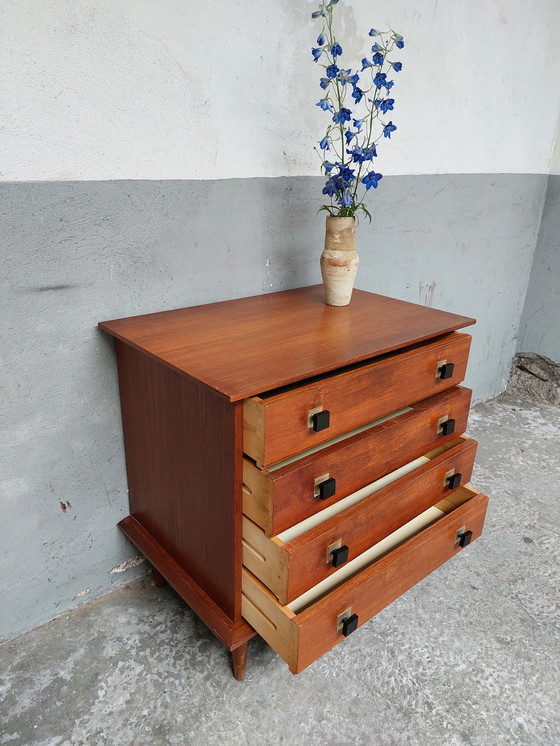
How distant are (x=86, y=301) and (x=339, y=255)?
0.66 m

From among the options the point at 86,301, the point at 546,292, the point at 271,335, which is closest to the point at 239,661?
the point at 271,335

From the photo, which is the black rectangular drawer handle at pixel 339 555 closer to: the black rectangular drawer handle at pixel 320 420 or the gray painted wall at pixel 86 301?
the black rectangular drawer handle at pixel 320 420

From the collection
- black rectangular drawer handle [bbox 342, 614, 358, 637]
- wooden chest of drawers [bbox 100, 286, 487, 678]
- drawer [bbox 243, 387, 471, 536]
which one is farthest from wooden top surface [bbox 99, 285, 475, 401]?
black rectangular drawer handle [bbox 342, 614, 358, 637]

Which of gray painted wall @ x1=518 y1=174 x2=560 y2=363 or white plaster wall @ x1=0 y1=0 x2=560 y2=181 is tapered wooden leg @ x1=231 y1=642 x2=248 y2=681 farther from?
gray painted wall @ x1=518 y1=174 x2=560 y2=363

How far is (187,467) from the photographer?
122cm

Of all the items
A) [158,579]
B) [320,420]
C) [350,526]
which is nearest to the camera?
[320,420]

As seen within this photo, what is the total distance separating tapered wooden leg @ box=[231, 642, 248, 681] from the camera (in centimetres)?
125

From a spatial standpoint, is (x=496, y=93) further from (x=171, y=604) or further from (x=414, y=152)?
(x=171, y=604)

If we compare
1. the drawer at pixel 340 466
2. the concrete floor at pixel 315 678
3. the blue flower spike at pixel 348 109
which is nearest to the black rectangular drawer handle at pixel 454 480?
the drawer at pixel 340 466

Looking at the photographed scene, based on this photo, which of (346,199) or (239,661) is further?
(346,199)

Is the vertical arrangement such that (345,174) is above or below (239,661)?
above

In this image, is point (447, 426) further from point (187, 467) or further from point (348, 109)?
point (348, 109)

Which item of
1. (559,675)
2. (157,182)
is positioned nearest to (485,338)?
(559,675)

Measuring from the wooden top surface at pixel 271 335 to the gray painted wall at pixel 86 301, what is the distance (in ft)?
0.31
